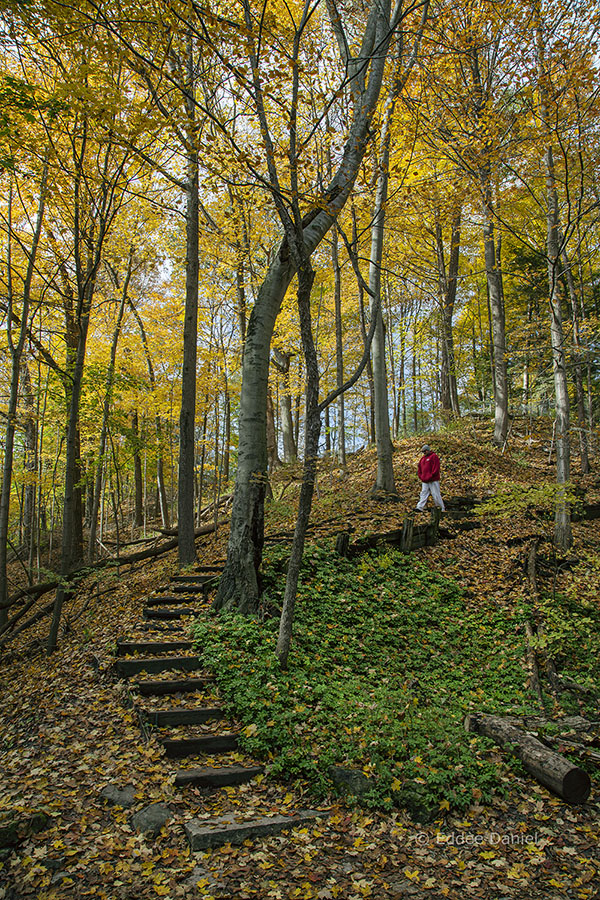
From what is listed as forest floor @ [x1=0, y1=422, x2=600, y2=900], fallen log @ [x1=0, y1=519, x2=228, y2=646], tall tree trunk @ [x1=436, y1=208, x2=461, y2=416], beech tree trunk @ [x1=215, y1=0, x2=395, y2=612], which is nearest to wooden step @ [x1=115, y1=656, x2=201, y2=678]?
forest floor @ [x1=0, y1=422, x2=600, y2=900]

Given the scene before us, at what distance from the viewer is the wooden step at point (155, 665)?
4746 mm

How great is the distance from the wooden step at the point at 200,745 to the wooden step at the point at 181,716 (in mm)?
258

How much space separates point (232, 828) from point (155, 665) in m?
2.12

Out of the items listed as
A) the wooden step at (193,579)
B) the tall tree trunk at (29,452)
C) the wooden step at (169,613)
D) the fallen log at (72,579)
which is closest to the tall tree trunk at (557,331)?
the wooden step at (193,579)

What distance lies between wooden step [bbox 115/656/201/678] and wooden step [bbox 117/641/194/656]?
217 mm

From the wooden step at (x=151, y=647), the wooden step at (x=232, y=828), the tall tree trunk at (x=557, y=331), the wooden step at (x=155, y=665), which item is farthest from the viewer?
the tall tree trunk at (x=557, y=331)

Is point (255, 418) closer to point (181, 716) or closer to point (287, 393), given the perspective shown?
point (181, 716)

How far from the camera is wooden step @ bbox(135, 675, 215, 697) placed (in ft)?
14.4

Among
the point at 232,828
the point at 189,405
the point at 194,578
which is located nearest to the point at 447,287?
the point at 189,405

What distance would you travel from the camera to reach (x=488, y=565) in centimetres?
798

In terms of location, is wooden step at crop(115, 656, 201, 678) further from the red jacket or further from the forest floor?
the red jacket

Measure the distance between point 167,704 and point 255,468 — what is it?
2650mm

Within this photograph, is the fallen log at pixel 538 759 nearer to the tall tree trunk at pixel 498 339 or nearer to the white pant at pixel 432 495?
the white pant at pixel 432 495

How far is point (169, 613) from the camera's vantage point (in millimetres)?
5852
